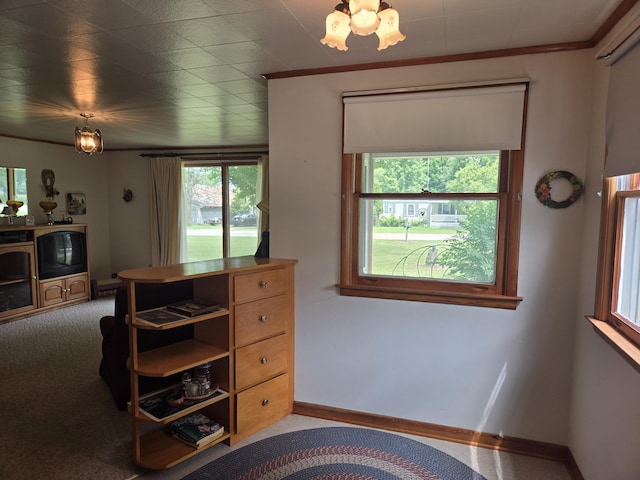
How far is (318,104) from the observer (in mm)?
2674

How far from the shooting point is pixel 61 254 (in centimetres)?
558

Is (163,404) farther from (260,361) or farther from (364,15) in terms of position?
(364,15)

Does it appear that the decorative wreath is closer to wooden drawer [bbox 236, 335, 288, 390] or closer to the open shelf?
wooden drawer [bbox 236, 335, 288, 390]

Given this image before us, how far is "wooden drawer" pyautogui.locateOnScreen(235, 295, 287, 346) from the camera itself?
245 cm

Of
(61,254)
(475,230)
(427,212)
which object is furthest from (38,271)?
(475,230)

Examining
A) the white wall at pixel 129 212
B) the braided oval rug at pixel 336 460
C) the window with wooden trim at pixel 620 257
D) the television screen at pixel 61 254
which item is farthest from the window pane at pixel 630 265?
the white wall at pixel 129 212

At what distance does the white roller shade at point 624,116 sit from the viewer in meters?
1.51

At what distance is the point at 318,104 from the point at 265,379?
1848 millimetres

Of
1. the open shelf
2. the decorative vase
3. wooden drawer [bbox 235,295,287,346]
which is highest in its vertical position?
the decorative vase

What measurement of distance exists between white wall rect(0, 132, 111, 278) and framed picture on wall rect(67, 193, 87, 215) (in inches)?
2.4

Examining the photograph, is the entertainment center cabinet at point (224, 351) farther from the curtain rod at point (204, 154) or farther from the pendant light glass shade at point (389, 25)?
the curtain rod at point (204, 154)

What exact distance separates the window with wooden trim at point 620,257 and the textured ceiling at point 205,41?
807 mm

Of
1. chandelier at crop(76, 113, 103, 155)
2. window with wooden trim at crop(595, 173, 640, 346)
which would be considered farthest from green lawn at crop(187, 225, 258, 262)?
window with wooden trim at crop(595, 173, 640, 346)

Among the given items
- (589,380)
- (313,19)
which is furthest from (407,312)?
(313,19)
